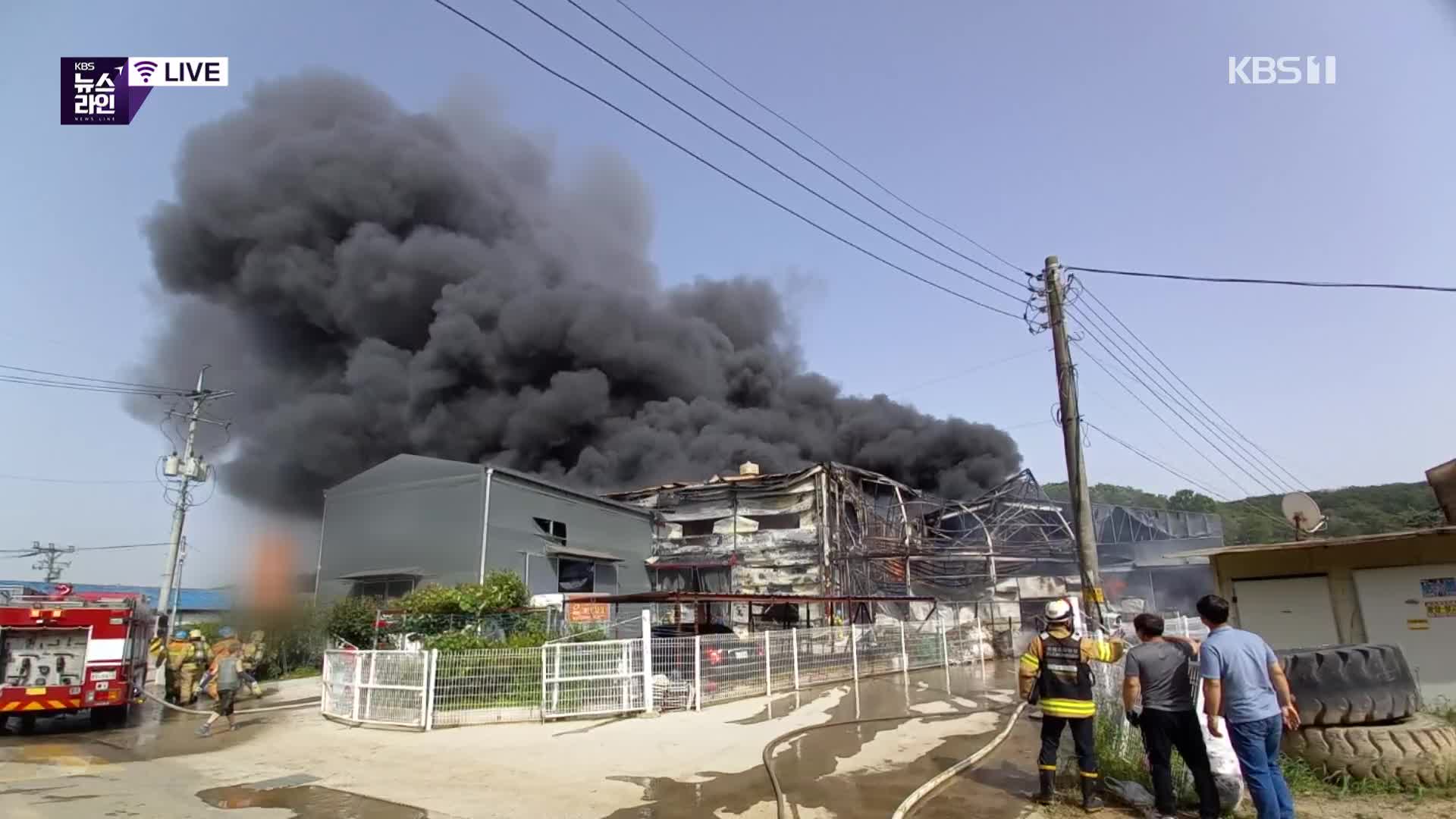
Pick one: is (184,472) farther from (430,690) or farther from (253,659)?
(430,690)

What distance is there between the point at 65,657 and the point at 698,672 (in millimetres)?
9397

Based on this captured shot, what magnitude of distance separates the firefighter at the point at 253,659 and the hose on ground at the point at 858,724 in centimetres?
1097

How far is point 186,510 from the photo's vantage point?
1995cm

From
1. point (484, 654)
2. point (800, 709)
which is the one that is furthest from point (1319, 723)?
point (484, 654)

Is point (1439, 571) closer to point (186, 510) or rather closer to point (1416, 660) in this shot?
point (1416, 660)

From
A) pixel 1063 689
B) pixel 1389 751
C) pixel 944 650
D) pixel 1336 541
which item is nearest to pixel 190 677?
pixel 944 650

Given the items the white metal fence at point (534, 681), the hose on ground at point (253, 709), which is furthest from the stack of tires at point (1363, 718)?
the hose on ground at point (253, 709)

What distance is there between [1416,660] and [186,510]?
23939mm

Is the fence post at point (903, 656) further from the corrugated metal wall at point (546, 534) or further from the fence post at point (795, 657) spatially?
the corrugated metal wall at point (546, 534)

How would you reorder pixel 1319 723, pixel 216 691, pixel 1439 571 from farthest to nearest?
pixel 216 691
pixel 1439 571
pixel 1319 723

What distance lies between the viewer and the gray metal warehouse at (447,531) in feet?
63.1

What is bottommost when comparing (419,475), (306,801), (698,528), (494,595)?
(306,801)

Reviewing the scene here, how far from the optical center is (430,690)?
10000 millimetres

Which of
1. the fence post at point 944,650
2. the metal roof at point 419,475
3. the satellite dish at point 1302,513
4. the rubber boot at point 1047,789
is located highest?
the metal roof at point 419,475
